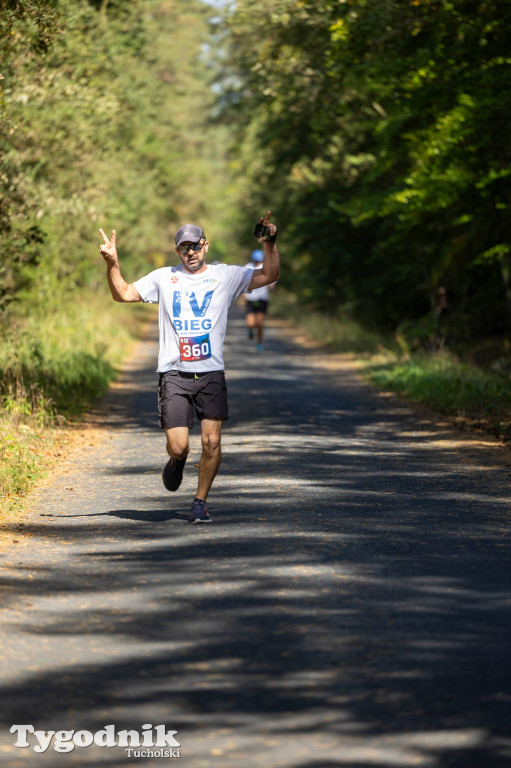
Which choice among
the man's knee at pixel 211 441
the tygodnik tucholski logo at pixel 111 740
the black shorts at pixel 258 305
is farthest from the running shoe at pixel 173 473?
the black shorts at pixel 258 305

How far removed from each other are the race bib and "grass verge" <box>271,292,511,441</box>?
564 centimetres

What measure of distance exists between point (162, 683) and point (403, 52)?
1481 centimetres

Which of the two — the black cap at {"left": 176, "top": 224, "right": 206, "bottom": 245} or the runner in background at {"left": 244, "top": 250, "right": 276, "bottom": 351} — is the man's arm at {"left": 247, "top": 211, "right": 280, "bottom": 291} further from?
the runner in background at {"left": 244, "top": 250, "right": 276, "bottom": 351}

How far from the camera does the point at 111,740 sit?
4.61 metres

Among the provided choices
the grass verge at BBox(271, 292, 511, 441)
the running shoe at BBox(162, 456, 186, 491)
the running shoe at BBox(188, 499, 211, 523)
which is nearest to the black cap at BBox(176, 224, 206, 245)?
the running shoe at BBox(162, 456, 186, 491)

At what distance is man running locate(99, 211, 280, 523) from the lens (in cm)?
859

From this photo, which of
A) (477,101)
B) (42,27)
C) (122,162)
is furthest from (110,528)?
(122,162)

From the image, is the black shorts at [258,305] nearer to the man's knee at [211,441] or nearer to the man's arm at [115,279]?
the man's knee at [211,441]

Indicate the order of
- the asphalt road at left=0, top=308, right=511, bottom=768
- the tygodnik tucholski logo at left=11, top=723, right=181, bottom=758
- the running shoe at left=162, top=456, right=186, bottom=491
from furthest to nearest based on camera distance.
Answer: the running shoe at left=162, top=456, right=186, bottom=491, the asphalt road at left=0, top=308, right=511, bottom=768, the tygodnik tucholski logo at left=11, top=723, right=181, bottom=758

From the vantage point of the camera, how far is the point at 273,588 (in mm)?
6840

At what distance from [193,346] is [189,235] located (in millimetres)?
762

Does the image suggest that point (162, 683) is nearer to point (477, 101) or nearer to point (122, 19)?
point (477, 101)

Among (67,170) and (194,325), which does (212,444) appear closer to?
(194,325)

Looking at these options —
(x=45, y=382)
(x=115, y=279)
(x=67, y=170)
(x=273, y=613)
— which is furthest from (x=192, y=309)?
(x=67, y=170)
